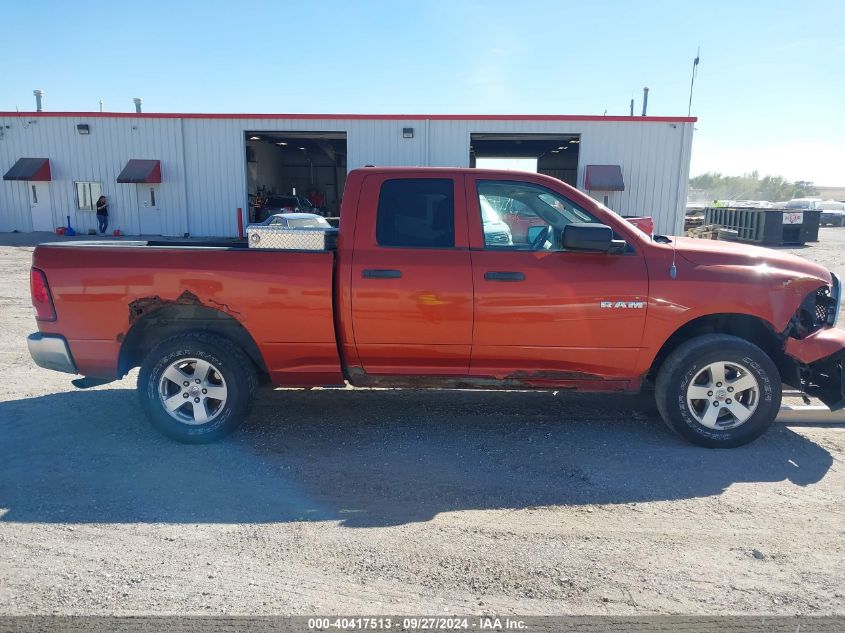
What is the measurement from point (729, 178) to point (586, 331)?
460 ft

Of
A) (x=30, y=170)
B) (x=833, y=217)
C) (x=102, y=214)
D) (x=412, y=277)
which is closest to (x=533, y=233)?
(x=412, y=277)

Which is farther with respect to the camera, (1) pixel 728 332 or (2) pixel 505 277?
(1) pixel 728 332

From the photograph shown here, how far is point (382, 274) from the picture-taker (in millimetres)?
4520

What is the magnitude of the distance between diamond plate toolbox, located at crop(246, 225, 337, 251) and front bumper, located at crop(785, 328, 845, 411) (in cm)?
360

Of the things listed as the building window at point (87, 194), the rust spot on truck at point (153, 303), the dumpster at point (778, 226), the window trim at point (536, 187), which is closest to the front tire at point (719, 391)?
the window trim at point (536, 187)

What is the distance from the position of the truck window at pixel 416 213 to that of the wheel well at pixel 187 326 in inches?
51.9

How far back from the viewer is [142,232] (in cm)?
2544

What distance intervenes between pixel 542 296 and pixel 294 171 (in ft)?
120

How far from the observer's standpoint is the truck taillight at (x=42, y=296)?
183 inches

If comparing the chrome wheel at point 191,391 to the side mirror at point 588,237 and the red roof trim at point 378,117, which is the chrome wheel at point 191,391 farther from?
the red roof trim at point 378,117

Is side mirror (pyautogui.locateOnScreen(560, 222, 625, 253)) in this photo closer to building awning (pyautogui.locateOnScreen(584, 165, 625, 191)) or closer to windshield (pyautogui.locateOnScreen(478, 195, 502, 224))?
windshield (pyautogui.locateOnScreen(478, 195, 502, 224))

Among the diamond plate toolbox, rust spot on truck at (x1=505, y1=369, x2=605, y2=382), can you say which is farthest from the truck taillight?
rust spot on truck at (x1=505, y1=369, x2=605, y2=382)

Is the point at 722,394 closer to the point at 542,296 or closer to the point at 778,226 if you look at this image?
the point at 542,296

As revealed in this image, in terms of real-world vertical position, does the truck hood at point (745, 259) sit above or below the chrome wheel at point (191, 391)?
above
